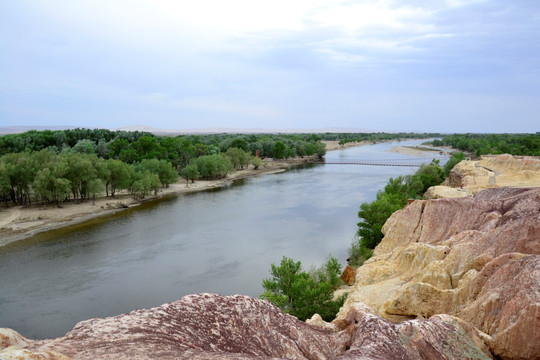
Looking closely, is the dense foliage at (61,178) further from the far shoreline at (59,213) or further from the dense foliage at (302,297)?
the dense foliage at (302,297)

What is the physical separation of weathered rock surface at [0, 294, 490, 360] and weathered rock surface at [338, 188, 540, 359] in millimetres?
1295

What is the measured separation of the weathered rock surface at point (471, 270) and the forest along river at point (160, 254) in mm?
12479

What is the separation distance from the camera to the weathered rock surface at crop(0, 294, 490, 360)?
811 centimetres

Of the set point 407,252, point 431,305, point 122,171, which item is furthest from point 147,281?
point 122,171

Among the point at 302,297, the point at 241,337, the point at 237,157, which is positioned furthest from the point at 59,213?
the point at 237,157

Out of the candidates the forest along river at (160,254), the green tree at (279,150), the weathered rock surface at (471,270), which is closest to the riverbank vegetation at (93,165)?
the green tree at (279,150)

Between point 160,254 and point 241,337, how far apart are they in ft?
106

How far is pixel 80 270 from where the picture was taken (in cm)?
3581

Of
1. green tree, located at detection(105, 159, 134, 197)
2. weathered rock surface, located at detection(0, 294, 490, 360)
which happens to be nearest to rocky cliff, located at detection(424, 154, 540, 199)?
weathered rock surface, located at detection(0, 294, 490, 360)

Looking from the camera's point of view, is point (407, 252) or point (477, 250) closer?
point (477, 250)

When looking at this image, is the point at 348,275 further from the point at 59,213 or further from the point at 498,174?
the point at 59,213

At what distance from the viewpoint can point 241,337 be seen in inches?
392

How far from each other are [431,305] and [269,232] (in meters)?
34.0

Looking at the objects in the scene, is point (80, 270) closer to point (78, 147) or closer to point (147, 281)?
point (147, 281)
